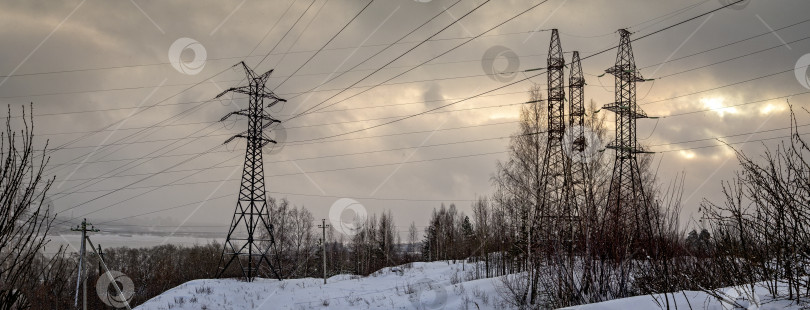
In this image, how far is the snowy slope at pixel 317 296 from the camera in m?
12.5

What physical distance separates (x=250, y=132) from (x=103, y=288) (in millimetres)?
18307

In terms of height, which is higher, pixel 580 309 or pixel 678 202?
pixel 678 202

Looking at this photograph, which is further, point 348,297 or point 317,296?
point 317,296

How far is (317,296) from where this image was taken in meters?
18.8

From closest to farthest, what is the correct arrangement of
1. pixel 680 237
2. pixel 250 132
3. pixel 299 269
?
pixel 680 237 → pixel 250 132 → pixel 299 269

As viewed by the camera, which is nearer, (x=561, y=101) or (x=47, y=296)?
(x=47, y=296)

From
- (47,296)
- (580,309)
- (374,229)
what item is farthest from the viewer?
(374,229)

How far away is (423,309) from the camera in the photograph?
12406 mm

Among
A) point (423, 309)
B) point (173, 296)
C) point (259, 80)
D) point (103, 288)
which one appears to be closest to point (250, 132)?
point (259, 80)

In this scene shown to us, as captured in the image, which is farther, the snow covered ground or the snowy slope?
the snowy slope

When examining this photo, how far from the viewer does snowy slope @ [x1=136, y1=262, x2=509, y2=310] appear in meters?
12.5

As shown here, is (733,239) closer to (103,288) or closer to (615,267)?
(615,267)

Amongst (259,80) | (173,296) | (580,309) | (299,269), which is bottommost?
(299,269)

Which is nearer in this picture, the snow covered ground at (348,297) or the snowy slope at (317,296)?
the snow covered ground at (348,297)
